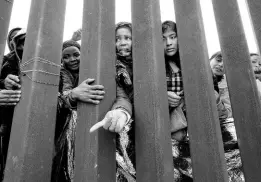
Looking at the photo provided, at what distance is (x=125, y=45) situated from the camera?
5.81ft

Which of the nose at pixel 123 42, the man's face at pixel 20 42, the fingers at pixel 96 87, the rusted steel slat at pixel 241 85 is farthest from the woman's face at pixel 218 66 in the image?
the man's face at pixel 20 42

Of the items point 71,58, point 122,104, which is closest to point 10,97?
point 122,104

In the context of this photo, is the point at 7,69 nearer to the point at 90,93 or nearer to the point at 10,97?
the point at 10,97

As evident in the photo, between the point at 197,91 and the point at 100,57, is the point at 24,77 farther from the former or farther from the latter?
the point at 197,91

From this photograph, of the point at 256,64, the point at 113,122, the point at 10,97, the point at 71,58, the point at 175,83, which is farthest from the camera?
the point at 256,64

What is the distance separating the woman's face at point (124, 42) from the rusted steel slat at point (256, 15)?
880 millimetres

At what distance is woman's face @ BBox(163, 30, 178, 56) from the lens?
1619 millimetres

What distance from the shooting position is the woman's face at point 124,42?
5.77 ft

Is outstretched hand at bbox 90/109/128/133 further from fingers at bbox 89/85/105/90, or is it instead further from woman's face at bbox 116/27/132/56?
woman's face at bbox 116/27/132/56

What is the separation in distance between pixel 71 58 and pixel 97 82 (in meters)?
1.17

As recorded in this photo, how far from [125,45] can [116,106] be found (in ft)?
2.64

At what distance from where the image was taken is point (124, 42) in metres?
1.78

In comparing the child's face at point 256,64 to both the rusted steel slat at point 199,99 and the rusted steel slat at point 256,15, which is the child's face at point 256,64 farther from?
the rusted steel slat at point 199,99

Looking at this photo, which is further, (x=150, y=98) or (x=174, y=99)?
(x=174, y=99)
